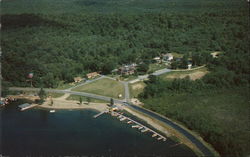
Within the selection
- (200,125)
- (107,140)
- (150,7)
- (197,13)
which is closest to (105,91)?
(107,140)

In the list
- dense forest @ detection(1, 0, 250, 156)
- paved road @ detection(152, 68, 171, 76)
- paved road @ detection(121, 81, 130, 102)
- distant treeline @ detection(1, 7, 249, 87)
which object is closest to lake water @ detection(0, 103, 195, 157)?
paved road @ detection(121, 81, 130, 102)

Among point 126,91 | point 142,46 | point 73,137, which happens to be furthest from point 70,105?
point 142,46

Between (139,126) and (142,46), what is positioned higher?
(142,46)

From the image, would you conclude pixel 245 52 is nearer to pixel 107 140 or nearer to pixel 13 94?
pixel 107 140

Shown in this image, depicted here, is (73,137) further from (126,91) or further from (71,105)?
(126,91)

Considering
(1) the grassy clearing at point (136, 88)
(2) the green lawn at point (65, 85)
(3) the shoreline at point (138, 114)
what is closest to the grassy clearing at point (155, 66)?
(1) the grassy clearing at point (136, 88)

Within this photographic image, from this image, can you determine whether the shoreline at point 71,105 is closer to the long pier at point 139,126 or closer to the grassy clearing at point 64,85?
the long pier at point 139,126
